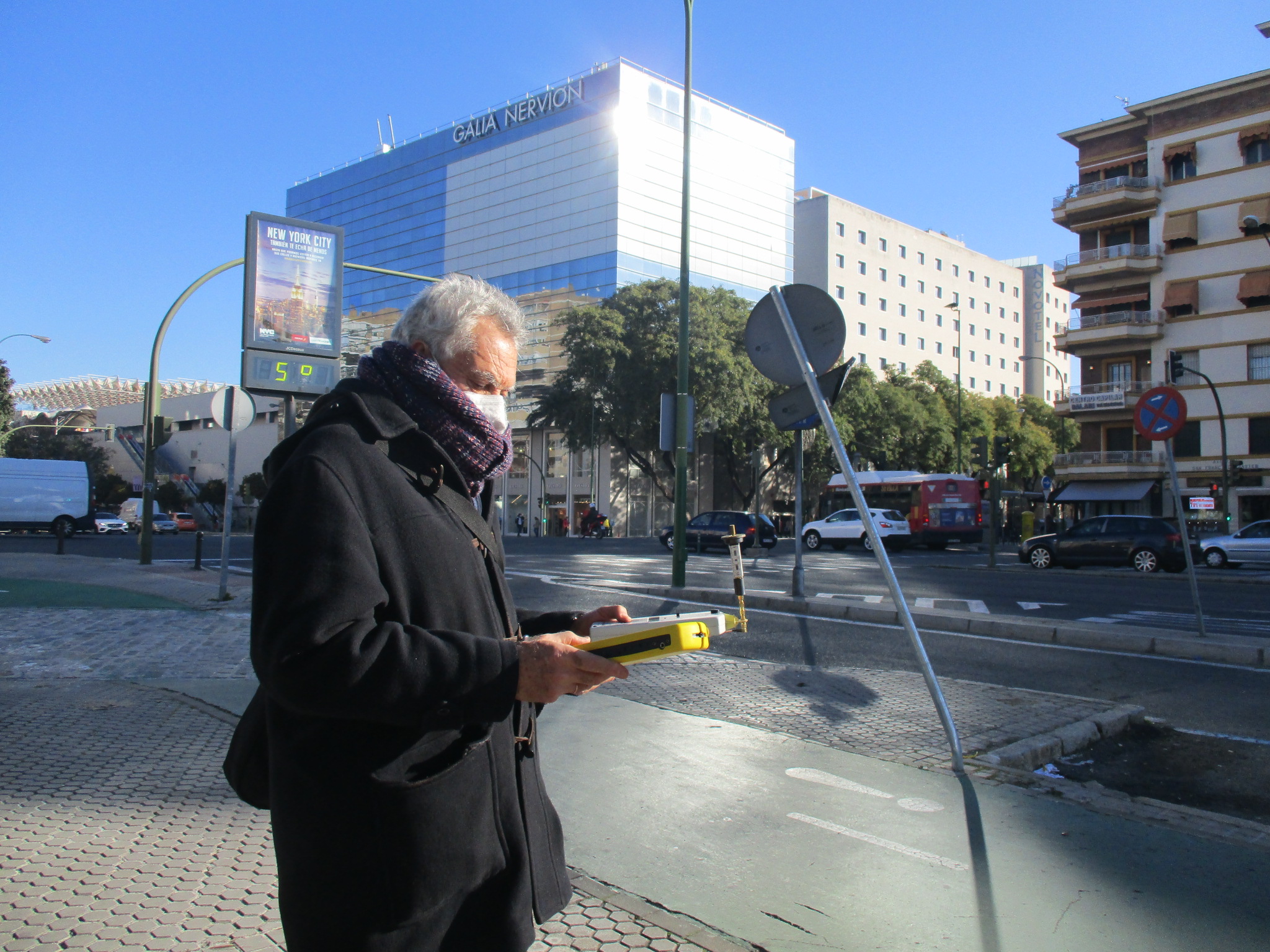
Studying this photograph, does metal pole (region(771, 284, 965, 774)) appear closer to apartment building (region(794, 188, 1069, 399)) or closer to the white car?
the white car

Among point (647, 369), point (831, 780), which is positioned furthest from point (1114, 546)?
point (647, 369)

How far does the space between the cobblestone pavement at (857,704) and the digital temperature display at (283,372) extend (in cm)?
695

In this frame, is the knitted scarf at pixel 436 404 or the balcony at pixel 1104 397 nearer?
the knitted scarf at pixel 436 404

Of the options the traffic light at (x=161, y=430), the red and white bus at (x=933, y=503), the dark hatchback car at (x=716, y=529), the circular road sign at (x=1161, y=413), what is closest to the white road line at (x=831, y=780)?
the circular road sign at (x=1161, y=413)

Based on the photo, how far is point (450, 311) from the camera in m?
1.95

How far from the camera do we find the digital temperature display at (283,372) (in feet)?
38.2

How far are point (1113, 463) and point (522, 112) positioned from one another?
160ft

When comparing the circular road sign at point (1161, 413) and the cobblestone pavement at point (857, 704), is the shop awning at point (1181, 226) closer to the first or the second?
the circular road sign at point (1161, 413)

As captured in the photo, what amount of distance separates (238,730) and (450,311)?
0.97 m

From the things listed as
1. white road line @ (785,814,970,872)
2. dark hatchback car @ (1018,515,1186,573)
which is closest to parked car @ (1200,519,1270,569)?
dark hatchback car @ (1018,515,1186,573)

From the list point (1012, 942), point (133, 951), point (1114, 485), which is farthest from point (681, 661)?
point (1114, 485)

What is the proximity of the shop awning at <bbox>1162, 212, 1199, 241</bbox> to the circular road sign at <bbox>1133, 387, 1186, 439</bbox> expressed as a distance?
1613 inches

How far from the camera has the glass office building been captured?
60156mm

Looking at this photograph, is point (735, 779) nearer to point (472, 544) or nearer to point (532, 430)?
point (472, 544)
